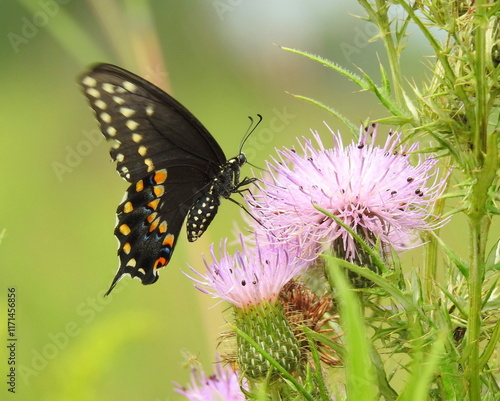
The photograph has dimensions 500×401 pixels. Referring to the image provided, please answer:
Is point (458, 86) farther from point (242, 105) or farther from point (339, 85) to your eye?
point (242, 105)

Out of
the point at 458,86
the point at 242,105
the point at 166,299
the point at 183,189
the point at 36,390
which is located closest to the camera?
the point at 458,86

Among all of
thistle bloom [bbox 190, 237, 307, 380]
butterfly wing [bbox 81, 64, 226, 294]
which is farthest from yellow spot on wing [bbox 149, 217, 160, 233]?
thistle bloom [bbox 190, 237, 307, 380]

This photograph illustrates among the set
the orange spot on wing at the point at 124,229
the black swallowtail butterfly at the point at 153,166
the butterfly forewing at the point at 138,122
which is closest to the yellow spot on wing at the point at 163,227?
the black swallowtail butterfly at the point at 153,166

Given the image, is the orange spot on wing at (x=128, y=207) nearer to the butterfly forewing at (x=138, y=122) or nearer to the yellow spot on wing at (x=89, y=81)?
the butterfly forewing at (x=138, y=122)

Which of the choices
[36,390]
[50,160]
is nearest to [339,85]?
[50,160]

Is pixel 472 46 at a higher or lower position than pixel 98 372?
higher

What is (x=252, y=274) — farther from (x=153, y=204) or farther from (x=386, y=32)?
(x=153, y=204)

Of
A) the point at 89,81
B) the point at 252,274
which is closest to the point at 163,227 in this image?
the point at 89,81
